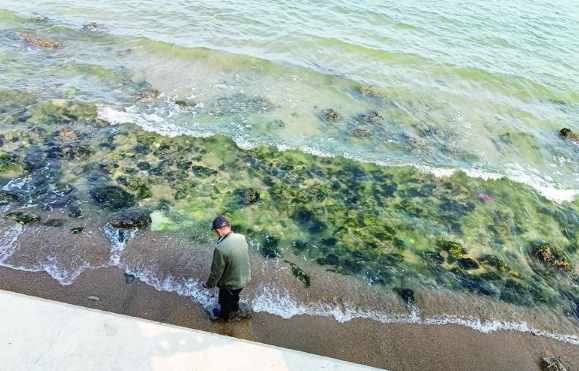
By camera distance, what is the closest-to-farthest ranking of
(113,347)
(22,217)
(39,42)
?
1. (113,347)
2. (22,217)
3. (39,42)

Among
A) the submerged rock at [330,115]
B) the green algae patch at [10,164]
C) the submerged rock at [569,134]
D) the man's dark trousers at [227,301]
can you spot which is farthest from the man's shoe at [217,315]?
the submerged rock at [569,134]

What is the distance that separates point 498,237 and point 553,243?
57.2 inches

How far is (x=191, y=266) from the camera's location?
316 inches

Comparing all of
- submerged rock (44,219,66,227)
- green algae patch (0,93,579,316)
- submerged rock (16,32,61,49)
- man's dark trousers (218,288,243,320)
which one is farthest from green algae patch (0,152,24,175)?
submerged rock (16,32,61,49)

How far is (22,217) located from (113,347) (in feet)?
14.7

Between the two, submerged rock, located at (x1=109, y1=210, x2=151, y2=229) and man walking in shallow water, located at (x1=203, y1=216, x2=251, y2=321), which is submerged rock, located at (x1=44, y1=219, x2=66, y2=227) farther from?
man walking in shallow water, located at (x1=203, y1=216, x2=251, y2=321)

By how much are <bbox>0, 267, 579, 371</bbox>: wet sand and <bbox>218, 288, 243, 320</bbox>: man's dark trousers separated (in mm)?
217

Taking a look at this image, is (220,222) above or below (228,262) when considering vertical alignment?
above

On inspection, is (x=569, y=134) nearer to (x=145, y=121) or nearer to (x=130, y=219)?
(x=145, y=121)

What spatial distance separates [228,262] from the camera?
6078 millimetres

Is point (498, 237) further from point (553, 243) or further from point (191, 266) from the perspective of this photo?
point (191, 266)

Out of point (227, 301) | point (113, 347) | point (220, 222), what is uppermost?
point (220, 222)

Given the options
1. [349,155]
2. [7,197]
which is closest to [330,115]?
[349,155]

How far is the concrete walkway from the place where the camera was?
5.52m
